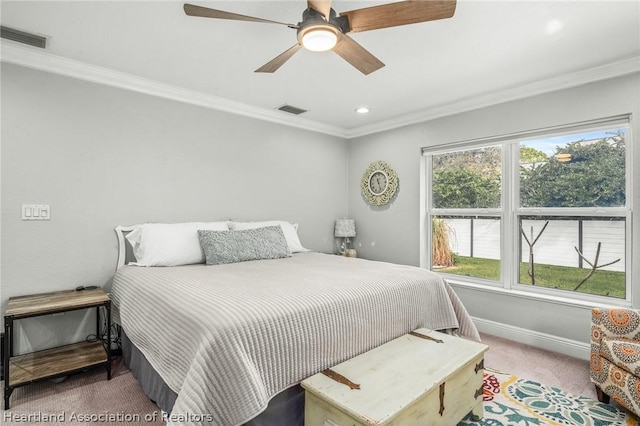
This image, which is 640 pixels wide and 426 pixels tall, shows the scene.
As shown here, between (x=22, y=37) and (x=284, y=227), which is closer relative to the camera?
(x=22, y=37)

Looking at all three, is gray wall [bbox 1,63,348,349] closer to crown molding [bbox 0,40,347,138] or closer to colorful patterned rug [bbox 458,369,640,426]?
crown molding [bbox 0,40,347,138]

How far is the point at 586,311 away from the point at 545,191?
1090mm

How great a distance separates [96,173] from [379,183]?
10.2ft

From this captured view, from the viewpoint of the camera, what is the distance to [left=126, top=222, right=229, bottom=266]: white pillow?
9.20ft

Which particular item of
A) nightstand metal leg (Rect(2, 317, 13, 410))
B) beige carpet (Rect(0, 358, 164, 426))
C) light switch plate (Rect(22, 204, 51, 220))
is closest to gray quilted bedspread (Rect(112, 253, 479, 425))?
beige carpet (Rect(0, 358, 164, 426))

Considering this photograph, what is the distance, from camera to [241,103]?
3674mm

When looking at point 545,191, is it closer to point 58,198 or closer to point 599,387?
point 599,387

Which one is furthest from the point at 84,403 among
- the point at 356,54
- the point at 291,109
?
the point at 291,109

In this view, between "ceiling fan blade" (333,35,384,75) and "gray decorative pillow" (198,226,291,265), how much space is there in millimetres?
1756

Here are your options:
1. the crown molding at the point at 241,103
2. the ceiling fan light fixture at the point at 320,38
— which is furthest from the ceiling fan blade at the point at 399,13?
the crown molding at the point at 241,103

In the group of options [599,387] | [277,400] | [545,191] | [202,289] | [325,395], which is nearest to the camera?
[325,395]

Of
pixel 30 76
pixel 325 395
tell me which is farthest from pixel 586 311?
pixel 30 76

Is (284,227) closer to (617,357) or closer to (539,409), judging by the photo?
(539,409)

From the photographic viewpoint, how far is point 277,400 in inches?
63.4
